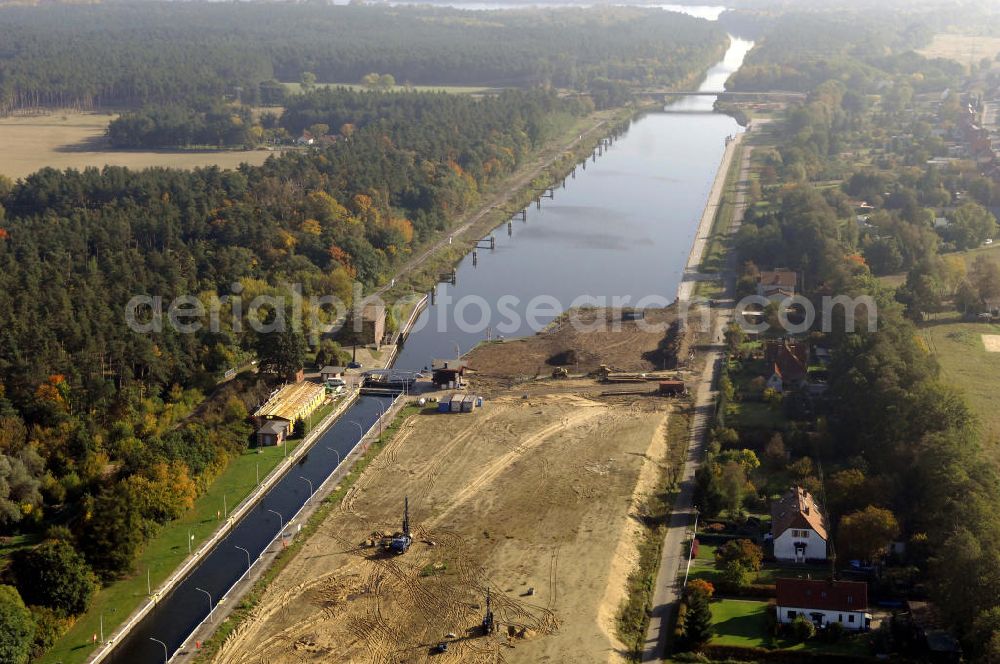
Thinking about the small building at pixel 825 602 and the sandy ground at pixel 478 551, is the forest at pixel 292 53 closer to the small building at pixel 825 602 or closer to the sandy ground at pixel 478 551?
the sandy ground at pixel 478 551

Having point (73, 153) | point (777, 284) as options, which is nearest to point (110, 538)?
point (777, 284)

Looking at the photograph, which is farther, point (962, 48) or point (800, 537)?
point (962, 48)

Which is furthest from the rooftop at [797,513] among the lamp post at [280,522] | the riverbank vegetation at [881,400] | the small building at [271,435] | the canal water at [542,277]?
the small building at [271,435]

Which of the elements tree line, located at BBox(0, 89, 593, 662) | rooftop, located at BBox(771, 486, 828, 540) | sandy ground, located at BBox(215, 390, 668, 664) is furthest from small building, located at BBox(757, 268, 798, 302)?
rooftop, located at BBox(771, 486, 828, 540)

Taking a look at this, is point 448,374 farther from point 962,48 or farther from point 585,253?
point 962,48

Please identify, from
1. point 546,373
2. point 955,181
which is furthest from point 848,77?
point 546,373

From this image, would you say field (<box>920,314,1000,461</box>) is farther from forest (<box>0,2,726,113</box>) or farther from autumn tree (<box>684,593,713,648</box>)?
forest (<box>0,2,726,113</box>)
